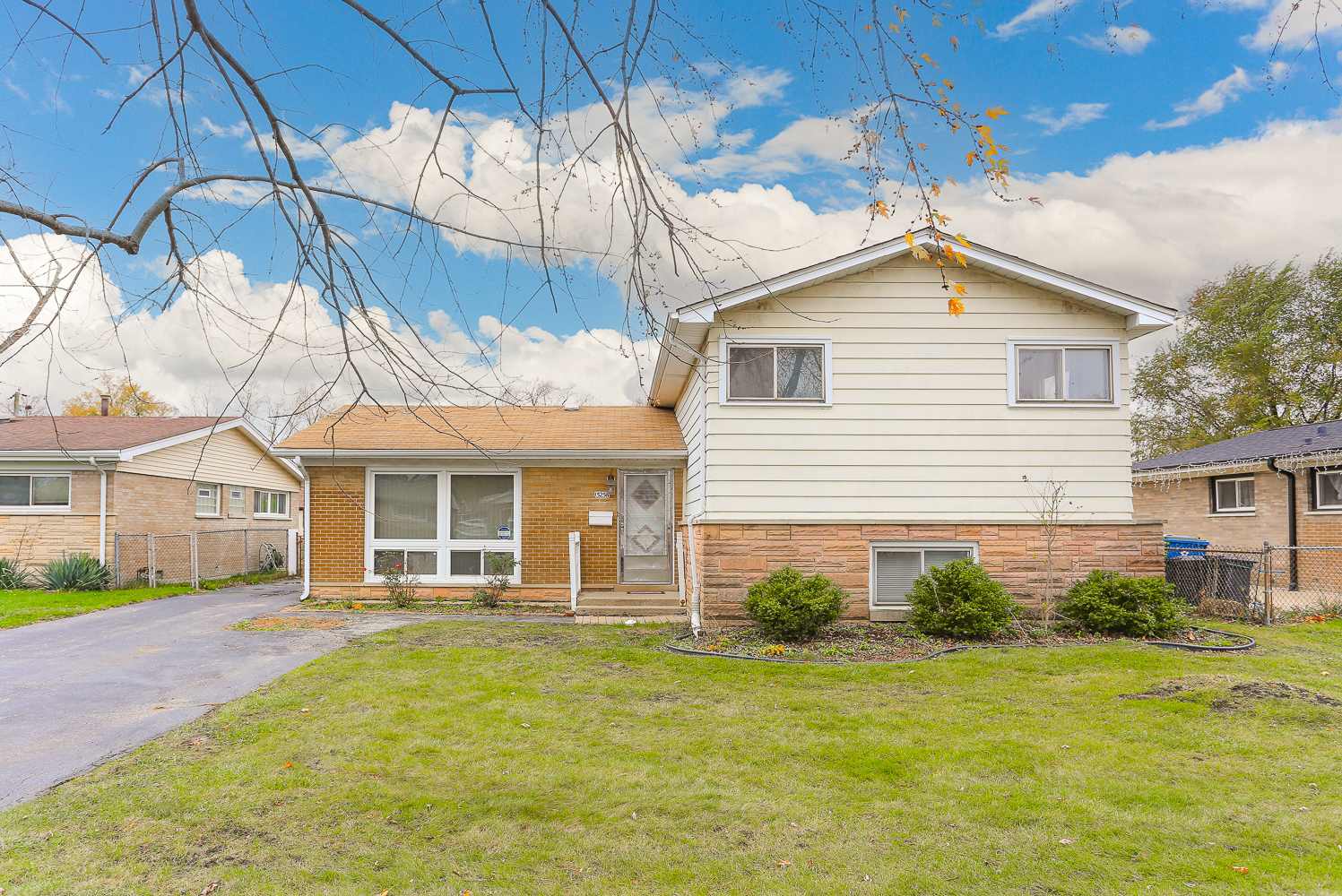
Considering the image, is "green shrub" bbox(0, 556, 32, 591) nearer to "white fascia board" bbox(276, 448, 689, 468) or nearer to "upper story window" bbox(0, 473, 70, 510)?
"upper story window" bbox(0, 473, 70, 510)

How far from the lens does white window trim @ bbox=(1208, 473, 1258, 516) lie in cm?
1705

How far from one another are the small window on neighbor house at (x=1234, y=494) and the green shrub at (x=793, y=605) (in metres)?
13.9

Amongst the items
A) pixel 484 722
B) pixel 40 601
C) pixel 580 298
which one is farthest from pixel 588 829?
pixel 40 601

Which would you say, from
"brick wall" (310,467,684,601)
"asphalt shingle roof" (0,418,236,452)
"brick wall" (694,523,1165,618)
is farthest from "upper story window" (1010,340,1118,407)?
"asphalt shingle roof" (0,418,236,452)

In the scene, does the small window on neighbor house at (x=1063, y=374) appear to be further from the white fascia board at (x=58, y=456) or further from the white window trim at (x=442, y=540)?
the white fascia board at (x=58, y=456)

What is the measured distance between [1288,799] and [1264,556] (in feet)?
25.3

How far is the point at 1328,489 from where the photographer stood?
594 inches

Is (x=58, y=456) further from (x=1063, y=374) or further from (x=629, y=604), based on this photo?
(x=1063, y=374)

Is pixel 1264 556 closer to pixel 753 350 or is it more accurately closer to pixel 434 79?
pixel 753 350

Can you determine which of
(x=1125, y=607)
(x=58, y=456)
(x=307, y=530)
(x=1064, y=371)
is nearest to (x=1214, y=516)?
(x=1064, y=371)

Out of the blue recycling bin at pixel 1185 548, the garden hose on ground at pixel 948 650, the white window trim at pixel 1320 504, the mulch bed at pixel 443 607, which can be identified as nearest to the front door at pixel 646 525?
the mulch bed at pixel 443 607

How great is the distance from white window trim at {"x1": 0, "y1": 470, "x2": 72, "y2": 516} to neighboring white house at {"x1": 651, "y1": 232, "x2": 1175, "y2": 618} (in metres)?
14.4

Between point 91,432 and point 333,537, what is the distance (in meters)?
8.69

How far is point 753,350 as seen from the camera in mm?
10375
